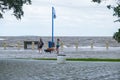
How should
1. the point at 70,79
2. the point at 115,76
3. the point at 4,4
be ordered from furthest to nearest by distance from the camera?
the point at 4,4, the point at 115,76, the point at 70,79

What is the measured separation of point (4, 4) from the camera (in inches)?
1494

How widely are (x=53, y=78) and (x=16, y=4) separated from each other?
53.1 feet

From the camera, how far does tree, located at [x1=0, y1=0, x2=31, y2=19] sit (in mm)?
37844

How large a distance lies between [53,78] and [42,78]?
0.56 metres

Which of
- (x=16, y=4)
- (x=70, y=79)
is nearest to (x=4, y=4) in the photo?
(x=16, y=4)

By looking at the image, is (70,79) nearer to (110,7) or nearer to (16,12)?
(110,7)

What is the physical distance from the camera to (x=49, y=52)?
54438mm

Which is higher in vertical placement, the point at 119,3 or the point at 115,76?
the point at 119,3

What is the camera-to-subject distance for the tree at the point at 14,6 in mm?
37844

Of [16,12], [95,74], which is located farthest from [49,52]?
[95,74]

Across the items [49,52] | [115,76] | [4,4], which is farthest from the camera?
[49,52]

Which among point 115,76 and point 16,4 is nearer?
point 115,76

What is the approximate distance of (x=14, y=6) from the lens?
3891cm

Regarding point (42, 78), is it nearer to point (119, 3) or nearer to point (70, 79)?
point (70, 79)
